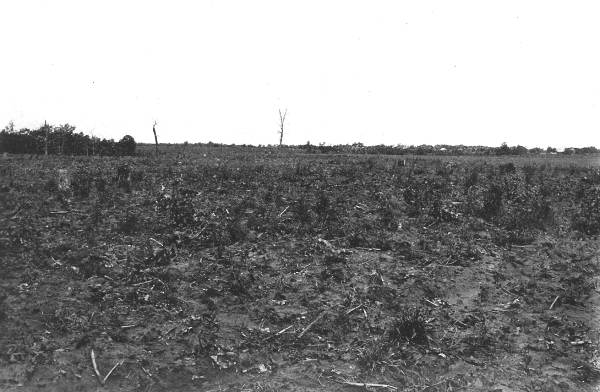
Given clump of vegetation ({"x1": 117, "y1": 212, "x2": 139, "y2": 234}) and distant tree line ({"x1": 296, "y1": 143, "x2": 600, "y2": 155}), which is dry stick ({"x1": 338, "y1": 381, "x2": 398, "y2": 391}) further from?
distant tree line ({"x1": 296, "y1": 143, "x2": 600, "y2": 155})

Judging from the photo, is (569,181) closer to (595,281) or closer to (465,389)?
(595,281)

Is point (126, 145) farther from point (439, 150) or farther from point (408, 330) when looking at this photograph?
point (408, 330)

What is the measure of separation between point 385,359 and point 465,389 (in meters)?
1.17

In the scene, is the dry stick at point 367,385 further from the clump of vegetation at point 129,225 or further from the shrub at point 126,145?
the shrub at point 126,145

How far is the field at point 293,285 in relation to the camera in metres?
6.47

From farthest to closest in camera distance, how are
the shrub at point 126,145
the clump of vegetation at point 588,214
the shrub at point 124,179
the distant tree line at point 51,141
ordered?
1. the distant tree line at point 51,141
2. the shrub at point 126,145
3. the shrub at point 124,179
4. the clump of vegetation at point 588,214

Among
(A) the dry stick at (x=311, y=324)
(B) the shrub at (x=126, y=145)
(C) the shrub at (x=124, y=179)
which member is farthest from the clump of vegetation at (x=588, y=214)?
(B) the shrub at (x=126, y=145)

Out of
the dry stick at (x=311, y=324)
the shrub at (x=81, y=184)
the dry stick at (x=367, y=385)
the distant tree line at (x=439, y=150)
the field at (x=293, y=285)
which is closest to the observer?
the dry stick at (x=367, y=385)

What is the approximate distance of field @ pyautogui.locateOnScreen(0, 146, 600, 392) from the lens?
21.2 feet

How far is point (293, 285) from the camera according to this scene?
339 inches

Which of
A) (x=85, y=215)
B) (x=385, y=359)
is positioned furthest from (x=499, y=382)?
(x=85, y=215)

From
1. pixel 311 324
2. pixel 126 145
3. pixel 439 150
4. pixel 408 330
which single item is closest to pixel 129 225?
pixel 311 324

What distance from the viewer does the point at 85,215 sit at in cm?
1095

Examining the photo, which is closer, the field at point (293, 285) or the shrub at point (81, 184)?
the field at point (293, 285)
